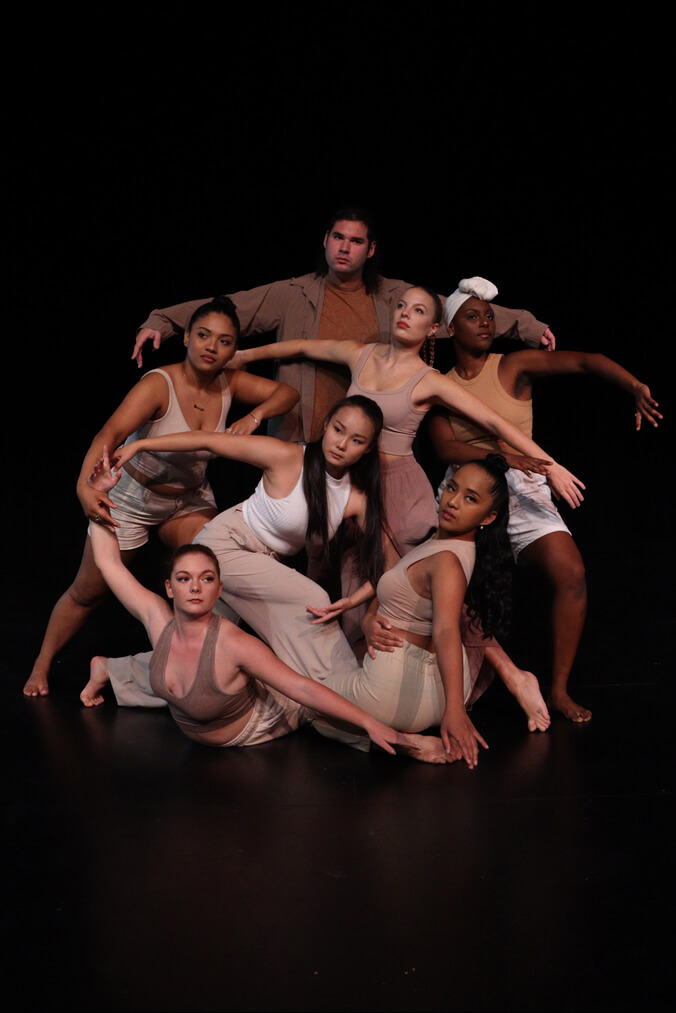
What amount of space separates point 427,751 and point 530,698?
41 centimetres

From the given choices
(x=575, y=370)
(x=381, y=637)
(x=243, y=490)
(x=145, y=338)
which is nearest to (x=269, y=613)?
(x=381, y=637)

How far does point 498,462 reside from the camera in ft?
10.4

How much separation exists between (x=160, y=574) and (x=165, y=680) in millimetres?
1812

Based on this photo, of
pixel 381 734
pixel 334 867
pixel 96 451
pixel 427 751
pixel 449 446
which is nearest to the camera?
pixel 334 867

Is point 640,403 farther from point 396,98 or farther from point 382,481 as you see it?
point 396,98

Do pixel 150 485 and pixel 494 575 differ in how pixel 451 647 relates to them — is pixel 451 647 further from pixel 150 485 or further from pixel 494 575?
pixel 150 485

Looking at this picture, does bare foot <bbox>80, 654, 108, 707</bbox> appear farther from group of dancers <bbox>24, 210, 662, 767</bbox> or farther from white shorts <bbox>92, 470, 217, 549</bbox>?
white shorts <bbox>92, 470, 217, 549</bbox>

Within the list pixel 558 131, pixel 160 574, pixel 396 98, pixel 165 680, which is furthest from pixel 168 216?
pixel 165 680

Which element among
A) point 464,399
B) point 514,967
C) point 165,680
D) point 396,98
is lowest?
point 514,967

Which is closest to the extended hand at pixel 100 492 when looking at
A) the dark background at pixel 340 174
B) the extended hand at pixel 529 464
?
the extended hand at pixel 529 464

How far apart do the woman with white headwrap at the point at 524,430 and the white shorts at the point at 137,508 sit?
883mm

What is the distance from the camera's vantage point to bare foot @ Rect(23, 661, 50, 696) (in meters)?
3.45

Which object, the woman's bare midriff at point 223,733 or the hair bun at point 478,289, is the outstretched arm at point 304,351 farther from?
the woman's bare midriff at point 223,733

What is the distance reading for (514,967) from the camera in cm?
210
